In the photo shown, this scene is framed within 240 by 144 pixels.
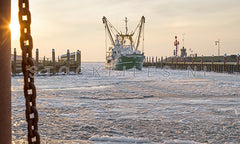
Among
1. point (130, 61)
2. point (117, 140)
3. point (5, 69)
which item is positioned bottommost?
point (117, 140)

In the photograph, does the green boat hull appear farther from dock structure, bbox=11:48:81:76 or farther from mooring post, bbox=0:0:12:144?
mooring post, bbox=0:0:12:144

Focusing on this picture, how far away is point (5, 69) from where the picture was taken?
189 centimetres

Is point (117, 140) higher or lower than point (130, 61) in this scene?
lower

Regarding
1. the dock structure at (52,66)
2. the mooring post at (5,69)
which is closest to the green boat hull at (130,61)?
the dock structure at (52,66)

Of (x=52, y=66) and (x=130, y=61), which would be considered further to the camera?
(x=130, y=61)

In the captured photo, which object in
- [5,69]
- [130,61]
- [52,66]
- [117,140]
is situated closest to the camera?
[5,69]

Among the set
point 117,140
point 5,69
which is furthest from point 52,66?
point 5,69

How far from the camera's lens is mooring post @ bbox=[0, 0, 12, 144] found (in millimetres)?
1866

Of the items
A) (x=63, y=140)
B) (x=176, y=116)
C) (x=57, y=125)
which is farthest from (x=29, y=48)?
(x=176, y=116)

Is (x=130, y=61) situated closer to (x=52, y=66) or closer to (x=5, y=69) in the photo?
(x=52, y=66)

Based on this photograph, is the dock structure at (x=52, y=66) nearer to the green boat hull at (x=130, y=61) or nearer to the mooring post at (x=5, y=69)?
the green boat hull at (x=130, y=61)

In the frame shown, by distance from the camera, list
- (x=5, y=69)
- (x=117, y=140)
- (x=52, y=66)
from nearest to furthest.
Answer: (x=5, y=69) < (x=117, y=140) < (x=52, y=66)

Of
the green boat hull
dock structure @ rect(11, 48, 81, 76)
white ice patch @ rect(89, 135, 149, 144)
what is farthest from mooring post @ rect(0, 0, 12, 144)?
the green boat hull

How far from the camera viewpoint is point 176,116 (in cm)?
645
